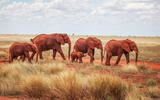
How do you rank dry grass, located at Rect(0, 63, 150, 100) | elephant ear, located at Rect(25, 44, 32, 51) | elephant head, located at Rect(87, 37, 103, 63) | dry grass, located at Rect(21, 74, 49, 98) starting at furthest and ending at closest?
elephant head, located at Rect(87, 37, 103, 63) < elephant ear, located at Rect(25, 44, 32, 51) < dry grass, located at Rect(21, 74, 49, 98) < dry grass, located at Rect(0, 63, 150, 100)

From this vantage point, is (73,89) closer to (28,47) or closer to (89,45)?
(28,47)

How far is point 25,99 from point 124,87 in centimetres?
279

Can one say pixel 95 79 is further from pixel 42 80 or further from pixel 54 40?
pixel 54 40

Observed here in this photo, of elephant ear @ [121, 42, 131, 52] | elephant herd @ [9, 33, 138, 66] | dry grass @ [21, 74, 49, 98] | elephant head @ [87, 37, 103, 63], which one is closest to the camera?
dry grass @ [21, 74, 49, 98]

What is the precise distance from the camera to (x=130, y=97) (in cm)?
500

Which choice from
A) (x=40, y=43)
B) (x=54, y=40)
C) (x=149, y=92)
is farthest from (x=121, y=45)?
(x=149, y=92)

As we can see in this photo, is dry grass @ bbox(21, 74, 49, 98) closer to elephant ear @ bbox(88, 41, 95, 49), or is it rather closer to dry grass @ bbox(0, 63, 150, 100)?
dry grass @ bbox(0, 63, 150, 100)

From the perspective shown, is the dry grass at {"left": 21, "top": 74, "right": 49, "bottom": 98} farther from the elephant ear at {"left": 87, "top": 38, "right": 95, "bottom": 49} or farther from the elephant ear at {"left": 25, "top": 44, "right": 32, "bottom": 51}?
the elephant ear at {"left": 87, "top": 38, "right": 95, "bottom": 49}

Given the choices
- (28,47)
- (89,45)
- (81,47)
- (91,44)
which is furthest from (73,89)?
(81,47)

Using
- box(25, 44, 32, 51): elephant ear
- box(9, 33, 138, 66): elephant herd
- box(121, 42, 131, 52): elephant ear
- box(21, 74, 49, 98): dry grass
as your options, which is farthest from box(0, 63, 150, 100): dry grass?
box(121, 42, 131, 52): elephant ear

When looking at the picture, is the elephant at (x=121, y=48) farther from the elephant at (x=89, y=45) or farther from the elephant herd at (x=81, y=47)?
the elephant at (x=89, y=45)

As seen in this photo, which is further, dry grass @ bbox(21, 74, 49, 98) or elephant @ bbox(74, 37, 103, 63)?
elephant @ bbox(74, 37, 103, 63)

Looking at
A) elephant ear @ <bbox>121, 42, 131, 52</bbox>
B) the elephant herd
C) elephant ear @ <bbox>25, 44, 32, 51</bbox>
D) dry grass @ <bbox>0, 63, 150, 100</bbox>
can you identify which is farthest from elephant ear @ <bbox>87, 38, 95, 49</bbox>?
dry grass @ <bbox>0, 63, 150, 100</bbox>

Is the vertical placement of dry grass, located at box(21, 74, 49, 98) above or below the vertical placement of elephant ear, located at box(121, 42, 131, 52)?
below
